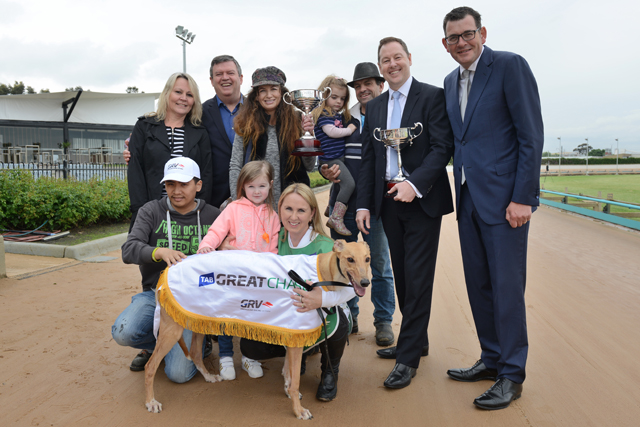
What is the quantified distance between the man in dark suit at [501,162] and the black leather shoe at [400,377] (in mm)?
518

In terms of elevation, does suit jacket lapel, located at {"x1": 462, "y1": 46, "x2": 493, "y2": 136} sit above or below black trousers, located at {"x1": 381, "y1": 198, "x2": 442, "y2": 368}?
above

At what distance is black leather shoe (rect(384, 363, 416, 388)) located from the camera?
10.4 feet

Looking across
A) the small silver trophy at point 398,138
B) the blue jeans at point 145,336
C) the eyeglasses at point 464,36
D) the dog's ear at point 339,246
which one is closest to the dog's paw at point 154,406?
the blue jeans at point 145,336

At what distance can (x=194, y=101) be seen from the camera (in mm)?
4141

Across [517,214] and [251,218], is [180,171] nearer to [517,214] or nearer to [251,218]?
[251,218]

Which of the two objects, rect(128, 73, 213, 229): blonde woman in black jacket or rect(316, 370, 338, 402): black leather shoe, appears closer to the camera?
rect(316, 370, 338, 402): black leather shoe

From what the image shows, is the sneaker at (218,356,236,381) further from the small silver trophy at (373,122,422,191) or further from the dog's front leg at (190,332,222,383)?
the small silver trophy at (373,122,422,191)

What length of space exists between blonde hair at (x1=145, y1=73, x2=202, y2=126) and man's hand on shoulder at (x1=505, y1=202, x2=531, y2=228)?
294cm

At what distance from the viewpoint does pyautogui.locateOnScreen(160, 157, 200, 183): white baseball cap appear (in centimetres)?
335

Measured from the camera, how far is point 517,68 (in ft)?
9.57

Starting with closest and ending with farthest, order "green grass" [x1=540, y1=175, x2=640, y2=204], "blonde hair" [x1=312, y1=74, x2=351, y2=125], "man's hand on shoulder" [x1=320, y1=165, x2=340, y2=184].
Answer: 1. "man's hand on shoulder" [x1=320, y1=165, x2=340, y2=184]
2. "blonde hair" [x1=312, y1=74, x2=351, y2=125]
3. "green grass" [x1=540, y1=175, x2=640, y2=204]

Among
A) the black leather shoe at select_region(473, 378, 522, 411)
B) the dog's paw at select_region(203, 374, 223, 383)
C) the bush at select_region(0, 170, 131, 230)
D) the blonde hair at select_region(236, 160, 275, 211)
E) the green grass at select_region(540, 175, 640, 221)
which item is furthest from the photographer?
the green grass at select_region(540, 175, 640, 221)

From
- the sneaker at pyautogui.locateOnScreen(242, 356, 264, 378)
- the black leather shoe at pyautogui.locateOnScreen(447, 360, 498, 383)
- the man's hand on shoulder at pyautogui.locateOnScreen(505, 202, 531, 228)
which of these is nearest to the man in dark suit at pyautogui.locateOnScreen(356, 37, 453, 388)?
the black leather shoe at pyautogui.locateOnScreen(447, 360, 498, 383)

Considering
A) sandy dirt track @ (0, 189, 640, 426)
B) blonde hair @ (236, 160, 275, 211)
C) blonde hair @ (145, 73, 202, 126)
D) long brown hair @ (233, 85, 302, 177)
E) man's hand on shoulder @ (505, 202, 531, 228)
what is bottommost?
sandy dirt track @ (0, 189, 640, 426)
